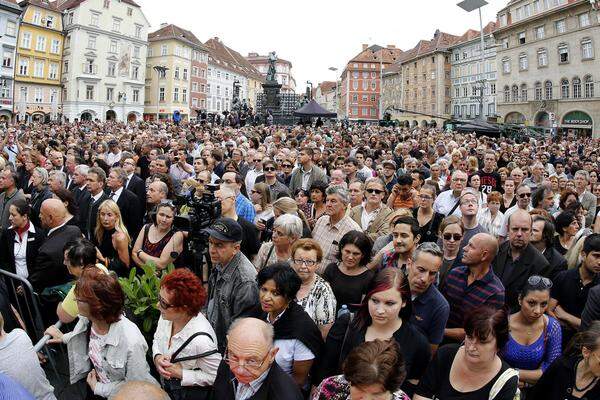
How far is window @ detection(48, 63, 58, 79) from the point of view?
57.4 metres

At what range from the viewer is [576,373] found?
3.12 metres

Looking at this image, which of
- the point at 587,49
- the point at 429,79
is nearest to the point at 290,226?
the point at 587,49

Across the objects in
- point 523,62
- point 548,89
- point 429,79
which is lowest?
point 548,89

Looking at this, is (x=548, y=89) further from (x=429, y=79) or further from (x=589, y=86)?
(x=429, y=79)

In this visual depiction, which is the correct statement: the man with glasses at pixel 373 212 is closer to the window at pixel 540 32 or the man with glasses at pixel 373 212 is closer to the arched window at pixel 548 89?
the arched window at pixel 548 89

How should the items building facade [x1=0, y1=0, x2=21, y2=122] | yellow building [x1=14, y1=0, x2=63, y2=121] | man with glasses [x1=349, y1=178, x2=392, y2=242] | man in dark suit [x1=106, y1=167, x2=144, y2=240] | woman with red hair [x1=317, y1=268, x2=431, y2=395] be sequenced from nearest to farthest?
woman with red hair [x1=317, y1=268, x2=431, y2=395]
man with glasses [x1=349, y1=178, x2=392, y2=242]
man in dark suit [x1=106, y1=167, x2=144, y2=240]
building facade [x1=0, y1=0, x2=21, y2=122]
yellow building [x1=14, y1=0, x2=63, y2=121]

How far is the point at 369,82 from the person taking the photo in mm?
100625

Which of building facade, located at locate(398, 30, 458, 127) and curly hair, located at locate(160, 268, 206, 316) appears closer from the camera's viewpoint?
curly hair, located at locate(160, 268, 206, 316)

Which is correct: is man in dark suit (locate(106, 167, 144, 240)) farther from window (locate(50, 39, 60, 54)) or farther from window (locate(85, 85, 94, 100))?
window (locate(50, 39, 60, 54))

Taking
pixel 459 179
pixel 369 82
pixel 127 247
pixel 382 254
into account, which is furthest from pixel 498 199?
pixel 369 82

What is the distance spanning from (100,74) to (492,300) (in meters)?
63.3

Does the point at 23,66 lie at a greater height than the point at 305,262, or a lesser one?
greater

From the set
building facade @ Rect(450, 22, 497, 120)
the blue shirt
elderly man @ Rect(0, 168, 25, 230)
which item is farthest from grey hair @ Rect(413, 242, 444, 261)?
building facade @ Rect(450, 22, 497, 120)

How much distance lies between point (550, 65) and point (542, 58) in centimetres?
148
